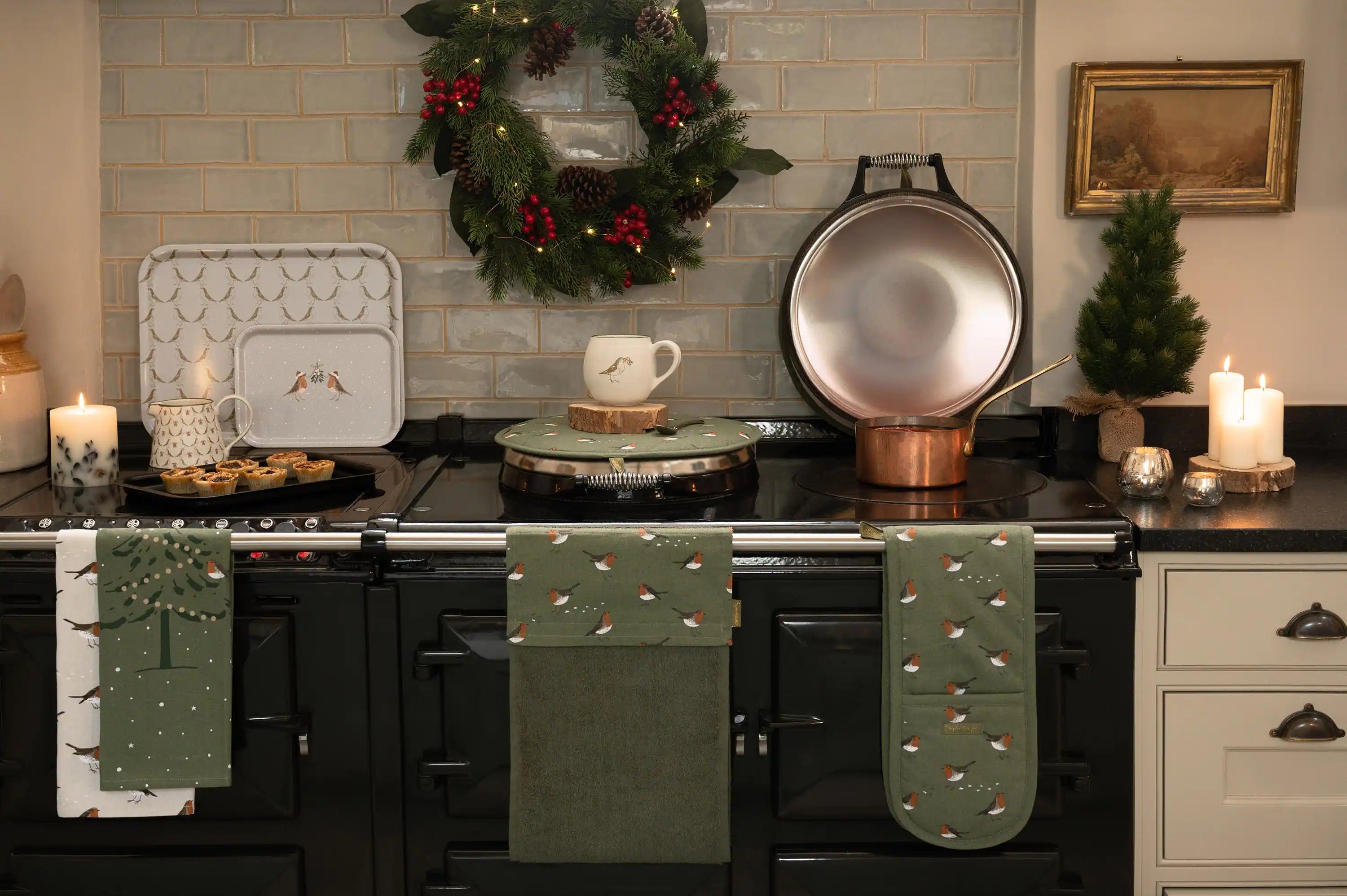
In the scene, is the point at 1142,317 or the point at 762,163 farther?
the point at 762,163

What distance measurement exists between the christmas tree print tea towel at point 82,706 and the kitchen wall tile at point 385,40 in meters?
1.10

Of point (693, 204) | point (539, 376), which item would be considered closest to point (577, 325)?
point (539, 376)

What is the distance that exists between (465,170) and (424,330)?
1.14 feet

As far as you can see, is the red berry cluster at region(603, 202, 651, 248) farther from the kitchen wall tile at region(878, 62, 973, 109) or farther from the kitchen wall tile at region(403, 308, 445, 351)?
the kitchen wall tile at region(878, 62, 973, 109)

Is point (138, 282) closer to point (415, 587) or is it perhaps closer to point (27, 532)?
point (27, 532)

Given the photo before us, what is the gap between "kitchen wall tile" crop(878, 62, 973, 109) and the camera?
97.3 inches

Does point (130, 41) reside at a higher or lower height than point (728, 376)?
higher

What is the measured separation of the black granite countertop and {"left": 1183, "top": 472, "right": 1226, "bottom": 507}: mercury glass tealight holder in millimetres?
13

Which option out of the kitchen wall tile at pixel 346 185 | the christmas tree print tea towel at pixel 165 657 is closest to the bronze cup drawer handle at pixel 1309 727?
the christmas tree print tea towel at pixel 165 657

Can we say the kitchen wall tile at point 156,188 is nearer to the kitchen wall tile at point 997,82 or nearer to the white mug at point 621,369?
the white mug at point 621,369

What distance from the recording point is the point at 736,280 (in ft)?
8.29

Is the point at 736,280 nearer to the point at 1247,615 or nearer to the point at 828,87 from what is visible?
the point at 828,87

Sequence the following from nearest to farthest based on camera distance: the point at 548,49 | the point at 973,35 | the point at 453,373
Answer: the point at 548,49 → the point at 973,35 → the point at 453,373

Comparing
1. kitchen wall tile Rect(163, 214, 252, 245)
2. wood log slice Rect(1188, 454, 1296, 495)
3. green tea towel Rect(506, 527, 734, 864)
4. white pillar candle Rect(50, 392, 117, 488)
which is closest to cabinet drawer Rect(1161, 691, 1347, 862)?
wood log slice Rect(1188, 454, 1296, 495)
